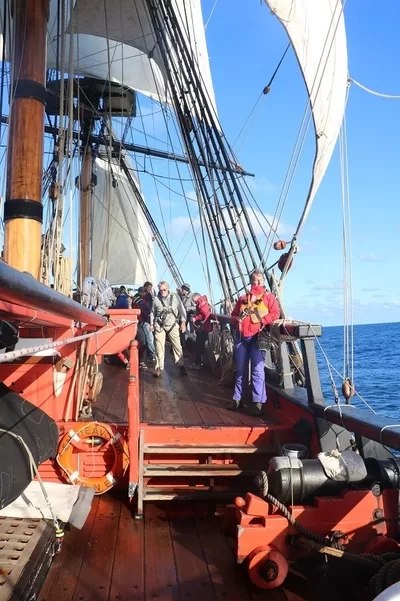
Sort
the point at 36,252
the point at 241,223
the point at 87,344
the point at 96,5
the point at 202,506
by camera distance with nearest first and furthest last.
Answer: the point at 202,506 < the point at 36,252 < the point at 87,344 < the point at 241,223 < the point at 96,5

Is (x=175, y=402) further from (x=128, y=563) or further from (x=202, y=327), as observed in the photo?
(x=202, y=327)

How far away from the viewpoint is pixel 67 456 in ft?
14.7

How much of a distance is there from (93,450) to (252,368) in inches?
72.6

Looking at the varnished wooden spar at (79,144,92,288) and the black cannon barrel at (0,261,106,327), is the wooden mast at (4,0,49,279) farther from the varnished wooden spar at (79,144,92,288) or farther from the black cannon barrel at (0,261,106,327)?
the varnished wooden spar at (79,144,92,288)

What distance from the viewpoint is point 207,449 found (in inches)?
176

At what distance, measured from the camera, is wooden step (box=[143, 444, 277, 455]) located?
4.43m

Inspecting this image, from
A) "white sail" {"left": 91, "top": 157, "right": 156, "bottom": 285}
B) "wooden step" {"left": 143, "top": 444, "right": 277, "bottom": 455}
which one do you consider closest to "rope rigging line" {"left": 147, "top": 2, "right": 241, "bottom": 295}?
"wooden step" {"left": 143, "top": 444, "right": 277, "bottom": 455}

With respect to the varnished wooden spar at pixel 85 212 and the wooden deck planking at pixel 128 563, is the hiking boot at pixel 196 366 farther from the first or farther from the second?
the varnished wooden spar at pixel 85 212

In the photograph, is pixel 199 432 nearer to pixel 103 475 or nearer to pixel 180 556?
pixel 103 475

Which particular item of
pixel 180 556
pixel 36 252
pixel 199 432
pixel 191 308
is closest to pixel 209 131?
pixel 191 308

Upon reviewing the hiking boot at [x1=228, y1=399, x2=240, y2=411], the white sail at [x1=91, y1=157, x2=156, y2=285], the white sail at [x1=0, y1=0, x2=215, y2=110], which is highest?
the white sail at [x1=0, y1=0, x2=215, y2=110]

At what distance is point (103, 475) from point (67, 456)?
36 cm

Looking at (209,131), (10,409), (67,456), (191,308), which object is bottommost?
(67,456)

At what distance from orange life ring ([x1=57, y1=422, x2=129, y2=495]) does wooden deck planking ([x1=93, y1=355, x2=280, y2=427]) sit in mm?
427
